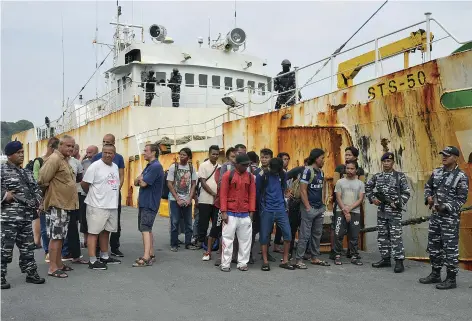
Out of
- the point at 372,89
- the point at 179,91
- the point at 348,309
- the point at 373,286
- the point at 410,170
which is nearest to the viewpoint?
the point at 348,309

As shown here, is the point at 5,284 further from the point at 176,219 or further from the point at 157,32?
the point at 157,32

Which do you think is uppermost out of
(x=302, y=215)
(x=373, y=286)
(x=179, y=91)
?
(x=179, y=91)

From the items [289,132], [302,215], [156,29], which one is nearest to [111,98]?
[156,29]

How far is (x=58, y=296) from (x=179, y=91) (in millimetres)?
14781

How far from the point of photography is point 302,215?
22.8ft

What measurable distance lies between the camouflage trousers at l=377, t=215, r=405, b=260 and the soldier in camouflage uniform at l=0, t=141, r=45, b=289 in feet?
14.4

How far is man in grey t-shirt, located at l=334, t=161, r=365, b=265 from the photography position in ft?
23.4

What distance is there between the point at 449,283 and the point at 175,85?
1477 cm

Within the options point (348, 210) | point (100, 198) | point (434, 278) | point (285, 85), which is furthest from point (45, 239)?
point (285, 85)

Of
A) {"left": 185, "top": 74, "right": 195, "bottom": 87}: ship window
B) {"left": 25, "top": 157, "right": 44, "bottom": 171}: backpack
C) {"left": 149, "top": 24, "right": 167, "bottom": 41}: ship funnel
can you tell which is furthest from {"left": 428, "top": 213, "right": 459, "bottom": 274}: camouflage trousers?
{"left": 149, "top": 24, "right": 167, "bottom": 41}: ship funnel

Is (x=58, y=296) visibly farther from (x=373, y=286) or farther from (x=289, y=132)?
(x=289, y=132)

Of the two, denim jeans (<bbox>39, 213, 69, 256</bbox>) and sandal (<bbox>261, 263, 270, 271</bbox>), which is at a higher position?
denim jeans (<bbox>39, 213, 69, 256</bbox>)

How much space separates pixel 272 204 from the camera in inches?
266

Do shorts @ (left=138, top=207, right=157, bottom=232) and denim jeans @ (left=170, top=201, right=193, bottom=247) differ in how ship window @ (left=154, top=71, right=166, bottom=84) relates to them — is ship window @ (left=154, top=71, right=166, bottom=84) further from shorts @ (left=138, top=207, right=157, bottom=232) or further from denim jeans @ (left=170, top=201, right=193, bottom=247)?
shorts @ (left=138, top=207, right=157, bottom=232)
